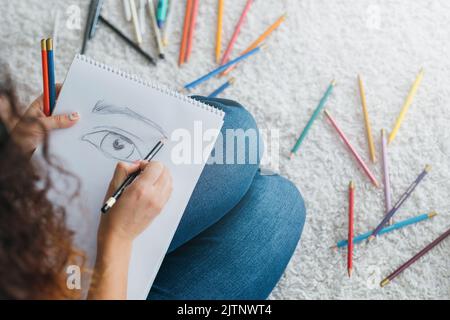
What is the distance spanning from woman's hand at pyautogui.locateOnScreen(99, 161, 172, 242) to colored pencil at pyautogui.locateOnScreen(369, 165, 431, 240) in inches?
17.0

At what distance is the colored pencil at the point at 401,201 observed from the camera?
2.44 feet

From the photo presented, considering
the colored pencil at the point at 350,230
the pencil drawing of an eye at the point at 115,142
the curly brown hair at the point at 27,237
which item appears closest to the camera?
the curly brown hair at the point at 27,237

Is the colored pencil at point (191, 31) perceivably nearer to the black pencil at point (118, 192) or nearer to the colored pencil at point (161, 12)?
the colored pencil at point (161, 12)

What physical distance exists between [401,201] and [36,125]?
23.6 inches

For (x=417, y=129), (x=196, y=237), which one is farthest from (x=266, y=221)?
(x=417, y=129)

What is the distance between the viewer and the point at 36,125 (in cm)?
50

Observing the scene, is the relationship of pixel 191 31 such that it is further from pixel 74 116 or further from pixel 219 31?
pixel 74 116

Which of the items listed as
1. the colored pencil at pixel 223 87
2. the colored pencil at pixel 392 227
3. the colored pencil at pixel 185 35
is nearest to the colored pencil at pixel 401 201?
the colored pencil at pixel 392 227

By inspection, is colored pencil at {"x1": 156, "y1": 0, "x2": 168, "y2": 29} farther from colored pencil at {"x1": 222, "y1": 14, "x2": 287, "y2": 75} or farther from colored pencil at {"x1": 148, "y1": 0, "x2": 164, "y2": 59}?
colored pencil at {"x1": 222, "y1": 14, "x2": 287, "y2": 75}

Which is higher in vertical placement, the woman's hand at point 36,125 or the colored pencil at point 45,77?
the colored pencil at point 45,77

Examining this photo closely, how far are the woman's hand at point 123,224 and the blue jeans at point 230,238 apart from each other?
0.09 metres

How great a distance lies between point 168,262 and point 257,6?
53cm

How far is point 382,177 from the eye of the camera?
0.78 meters
